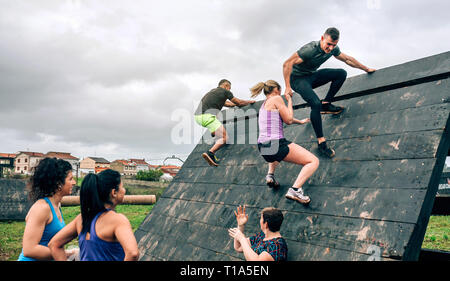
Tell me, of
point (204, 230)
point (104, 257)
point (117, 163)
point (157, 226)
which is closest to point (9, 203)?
point (157, 226)

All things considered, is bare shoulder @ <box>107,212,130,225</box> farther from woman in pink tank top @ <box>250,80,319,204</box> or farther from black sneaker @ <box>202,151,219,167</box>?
black sneaker @ <box>202,151,219,167</box>

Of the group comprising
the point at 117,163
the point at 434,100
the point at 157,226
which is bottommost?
the point at 157,226

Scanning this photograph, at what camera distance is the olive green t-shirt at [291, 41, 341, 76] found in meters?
4.59

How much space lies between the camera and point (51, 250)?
2.90 metres

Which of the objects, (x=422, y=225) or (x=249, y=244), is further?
(x=249, y=244)

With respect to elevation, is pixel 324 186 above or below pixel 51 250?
above

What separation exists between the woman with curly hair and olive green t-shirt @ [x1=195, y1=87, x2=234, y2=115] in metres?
3.53

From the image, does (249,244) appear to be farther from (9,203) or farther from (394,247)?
(9,203)

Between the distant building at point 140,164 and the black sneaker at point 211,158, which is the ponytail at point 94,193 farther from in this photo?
the distant building at point 140,164

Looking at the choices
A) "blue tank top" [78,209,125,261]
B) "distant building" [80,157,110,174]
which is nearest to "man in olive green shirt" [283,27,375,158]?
"blue tank top" [78,209,125,261]

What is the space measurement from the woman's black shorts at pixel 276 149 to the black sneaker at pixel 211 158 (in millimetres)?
2175

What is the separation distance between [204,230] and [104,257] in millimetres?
2345

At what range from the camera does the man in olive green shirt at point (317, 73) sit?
4.38m

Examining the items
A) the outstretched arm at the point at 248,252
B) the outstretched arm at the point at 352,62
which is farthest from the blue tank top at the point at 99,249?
the outstretched arm at the point at 352,62
